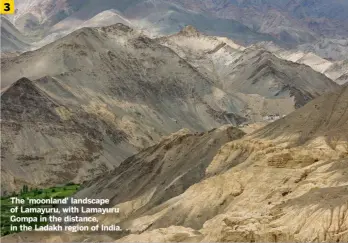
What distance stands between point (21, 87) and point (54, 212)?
271 feet

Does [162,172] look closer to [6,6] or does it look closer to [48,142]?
[6,6]

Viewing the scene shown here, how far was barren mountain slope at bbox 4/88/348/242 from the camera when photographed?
6062cm

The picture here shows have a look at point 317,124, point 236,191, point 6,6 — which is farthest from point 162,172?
point 6,6

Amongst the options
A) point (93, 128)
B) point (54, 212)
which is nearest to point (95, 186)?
point (54, 212)

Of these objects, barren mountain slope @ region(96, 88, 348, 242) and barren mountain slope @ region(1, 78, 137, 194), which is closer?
barren mountain slope @ region(96, 88, 348, 242)

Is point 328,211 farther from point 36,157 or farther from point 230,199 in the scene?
point 36,157

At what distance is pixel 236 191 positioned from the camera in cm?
8475

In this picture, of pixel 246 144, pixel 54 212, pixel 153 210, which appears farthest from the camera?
pixel 54 212

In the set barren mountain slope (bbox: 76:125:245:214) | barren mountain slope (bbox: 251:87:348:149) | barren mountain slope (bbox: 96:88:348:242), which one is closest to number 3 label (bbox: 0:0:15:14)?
barren mountain slope (bbox: 96:88:348:242)

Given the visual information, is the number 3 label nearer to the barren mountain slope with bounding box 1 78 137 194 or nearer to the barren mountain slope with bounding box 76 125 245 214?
the barren mountain slope with bounding box 76 125 245 214

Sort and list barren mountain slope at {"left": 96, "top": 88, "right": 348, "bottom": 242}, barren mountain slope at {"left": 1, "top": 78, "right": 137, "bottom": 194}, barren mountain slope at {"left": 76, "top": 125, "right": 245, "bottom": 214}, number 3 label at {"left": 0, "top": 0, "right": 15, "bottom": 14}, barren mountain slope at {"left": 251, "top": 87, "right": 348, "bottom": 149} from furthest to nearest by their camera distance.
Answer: barren mountain slope at {"left": 1, "top": 78, "right": 137, "bottom": 194} → barren mountain slope at {"left": 76, "top": 125, "right": 245, "bottom": 214} → barren mountain slope at {"left": 251, "top": 87, "right": 348, "bottom": 149} → barren mountain slope at {"left": 96, "top": 88, "right": 348, "bottom": 242} → number 3 label at {"left": 0, "top": 0, "right": 15, "bottom": 14}

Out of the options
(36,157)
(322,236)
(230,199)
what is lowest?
(322,236)

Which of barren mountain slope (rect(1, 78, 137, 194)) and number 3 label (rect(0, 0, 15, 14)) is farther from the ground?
barren mountain slope (rect(1, 78, 137, 194))

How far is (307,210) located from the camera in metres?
62.4
